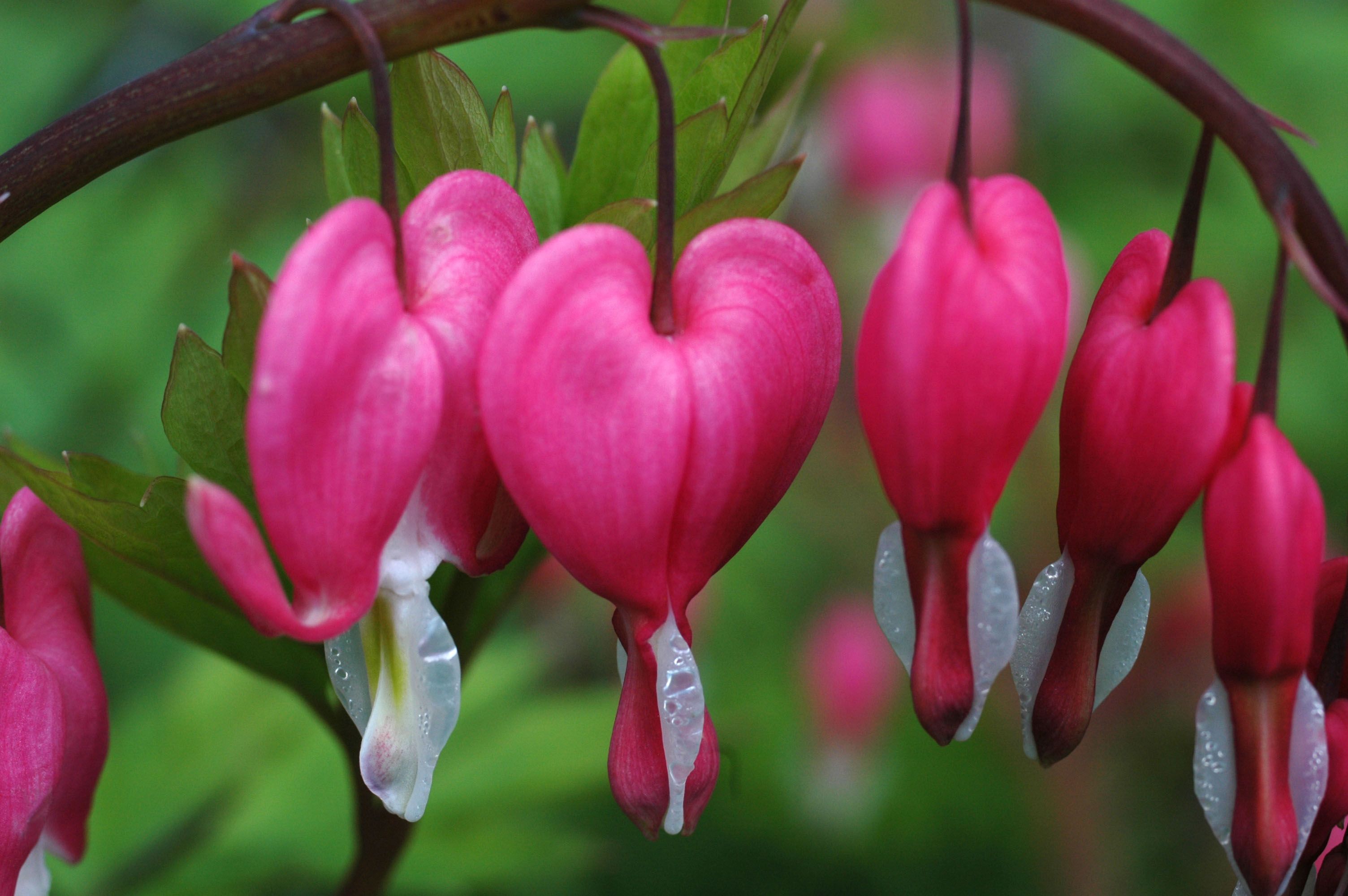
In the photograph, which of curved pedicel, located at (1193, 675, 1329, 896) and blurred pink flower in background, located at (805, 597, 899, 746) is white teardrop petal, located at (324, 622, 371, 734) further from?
blurred pink flower in background, located at (805, 597, 899, 746)

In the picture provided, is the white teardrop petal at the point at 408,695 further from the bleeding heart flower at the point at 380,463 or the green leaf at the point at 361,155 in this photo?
the green leaf at the point at 361,155

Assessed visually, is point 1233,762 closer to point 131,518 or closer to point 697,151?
point 697,151

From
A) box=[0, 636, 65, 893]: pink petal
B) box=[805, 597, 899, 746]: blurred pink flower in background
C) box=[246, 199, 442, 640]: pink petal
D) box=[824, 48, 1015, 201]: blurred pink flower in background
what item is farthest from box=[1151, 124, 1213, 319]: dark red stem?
box=[824, 48, 1015, 201]: blurred pink flower in background

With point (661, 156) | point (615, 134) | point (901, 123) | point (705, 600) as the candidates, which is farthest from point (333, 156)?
point (901, 123)

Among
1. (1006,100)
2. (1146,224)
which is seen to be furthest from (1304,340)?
(1006,100)

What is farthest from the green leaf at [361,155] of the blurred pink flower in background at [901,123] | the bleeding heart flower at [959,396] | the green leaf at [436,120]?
the blurred pink flower in background at [901,123]
